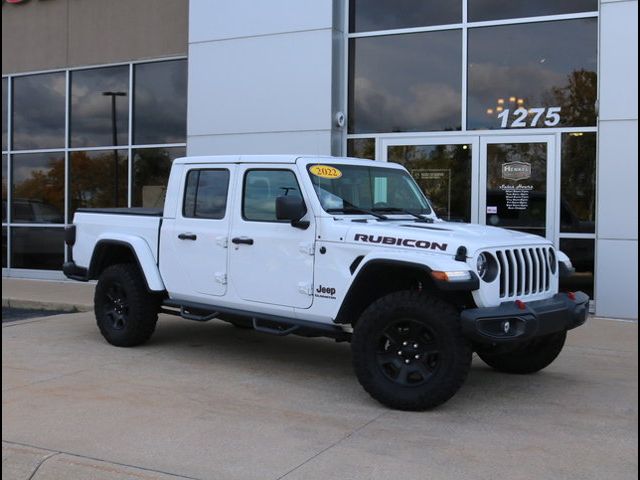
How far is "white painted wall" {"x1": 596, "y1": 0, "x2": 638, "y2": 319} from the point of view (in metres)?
9.36

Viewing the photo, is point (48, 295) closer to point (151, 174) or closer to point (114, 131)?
point (151, 174)

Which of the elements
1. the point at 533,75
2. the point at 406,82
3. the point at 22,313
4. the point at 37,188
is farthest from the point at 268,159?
the point at 37,188

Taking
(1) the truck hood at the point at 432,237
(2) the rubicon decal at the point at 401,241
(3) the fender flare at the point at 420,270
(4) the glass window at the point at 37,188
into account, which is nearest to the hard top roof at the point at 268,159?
(1) the truck hood at the point at 432,237

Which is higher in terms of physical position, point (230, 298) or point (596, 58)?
point (596, 58)

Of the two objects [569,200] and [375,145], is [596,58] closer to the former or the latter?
[569,200]

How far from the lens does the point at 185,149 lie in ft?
42.8

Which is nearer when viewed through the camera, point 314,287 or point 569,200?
point 314,287

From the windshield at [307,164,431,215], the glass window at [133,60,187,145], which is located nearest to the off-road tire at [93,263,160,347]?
the windshield at [307,164,431,215]

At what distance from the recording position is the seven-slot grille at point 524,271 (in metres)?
5.31

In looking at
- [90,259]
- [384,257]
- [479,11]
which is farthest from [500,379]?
[479,11]

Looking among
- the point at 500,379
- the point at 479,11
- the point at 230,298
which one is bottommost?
the point at 500,379

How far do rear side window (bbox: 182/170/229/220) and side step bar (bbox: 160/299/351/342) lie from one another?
0.86 metres

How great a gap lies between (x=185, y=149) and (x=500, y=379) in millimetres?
8324

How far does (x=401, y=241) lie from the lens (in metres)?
5.36
